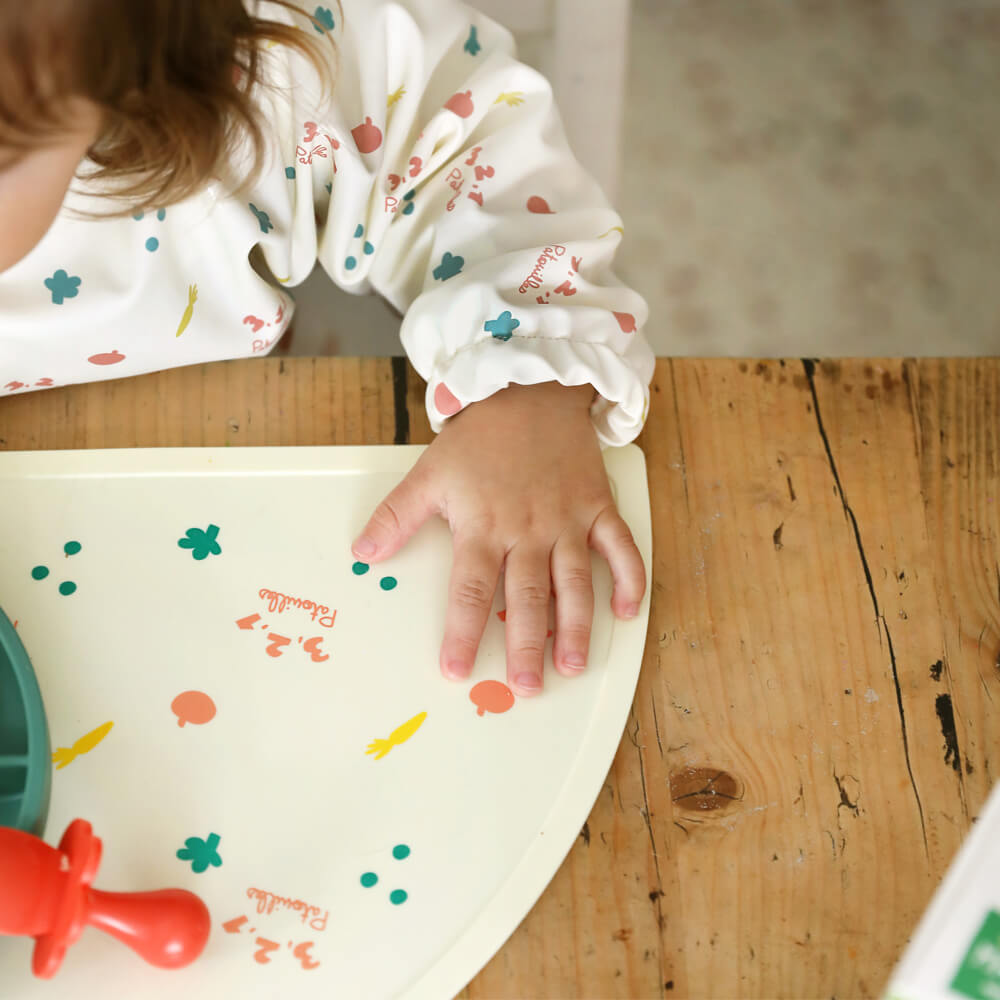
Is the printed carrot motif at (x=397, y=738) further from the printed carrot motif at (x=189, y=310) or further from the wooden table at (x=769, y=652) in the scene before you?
the printed carrot motif at (x=189, y=310)

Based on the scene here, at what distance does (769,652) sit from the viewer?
0.45 m

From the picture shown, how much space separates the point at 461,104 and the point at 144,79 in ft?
0.71

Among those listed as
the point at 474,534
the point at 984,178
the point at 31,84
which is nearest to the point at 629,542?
the point at 474,534

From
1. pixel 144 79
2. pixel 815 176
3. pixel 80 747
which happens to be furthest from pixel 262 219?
pixel 815 176

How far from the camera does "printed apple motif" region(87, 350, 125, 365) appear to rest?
52cm

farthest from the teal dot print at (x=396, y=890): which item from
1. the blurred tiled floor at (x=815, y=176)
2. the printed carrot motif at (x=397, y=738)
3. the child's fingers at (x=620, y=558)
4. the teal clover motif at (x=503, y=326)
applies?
the blurred tiled floor at (x=815, y=176)

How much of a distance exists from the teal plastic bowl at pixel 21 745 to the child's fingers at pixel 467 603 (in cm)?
16

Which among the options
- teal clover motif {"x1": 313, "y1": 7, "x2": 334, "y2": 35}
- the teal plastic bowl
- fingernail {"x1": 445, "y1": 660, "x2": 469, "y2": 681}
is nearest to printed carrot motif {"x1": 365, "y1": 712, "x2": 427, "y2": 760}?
fingernail {"x1": 445, "y1": 660, "x2": 469, "y2": 681}

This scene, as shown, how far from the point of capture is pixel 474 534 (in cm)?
47

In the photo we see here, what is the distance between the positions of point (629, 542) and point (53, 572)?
263 mm

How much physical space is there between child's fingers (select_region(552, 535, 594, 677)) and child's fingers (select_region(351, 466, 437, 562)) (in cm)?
7

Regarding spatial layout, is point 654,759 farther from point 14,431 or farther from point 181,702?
point 14,431

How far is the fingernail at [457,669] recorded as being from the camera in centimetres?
43

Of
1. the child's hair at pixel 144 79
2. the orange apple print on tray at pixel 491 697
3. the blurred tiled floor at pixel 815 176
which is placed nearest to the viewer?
the child's hair at pixel 144 79
